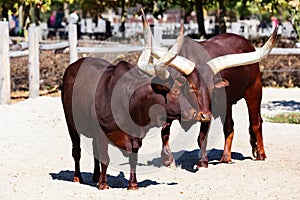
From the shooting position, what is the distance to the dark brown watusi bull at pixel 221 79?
805 cm

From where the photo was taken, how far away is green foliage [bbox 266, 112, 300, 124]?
1396 cm

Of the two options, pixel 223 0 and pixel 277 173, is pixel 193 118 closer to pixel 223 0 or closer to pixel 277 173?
pixel 277 173

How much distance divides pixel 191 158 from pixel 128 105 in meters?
2.93

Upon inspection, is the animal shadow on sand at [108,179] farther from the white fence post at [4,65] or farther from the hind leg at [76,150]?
the white fence post at [4,65]

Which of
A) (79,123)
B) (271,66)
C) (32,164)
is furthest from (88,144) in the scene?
(271,66)

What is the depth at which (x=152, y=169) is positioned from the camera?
A: 32.2 feet

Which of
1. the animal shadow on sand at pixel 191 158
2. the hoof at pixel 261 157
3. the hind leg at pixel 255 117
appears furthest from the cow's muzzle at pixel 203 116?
the hoof at pixel 261 157

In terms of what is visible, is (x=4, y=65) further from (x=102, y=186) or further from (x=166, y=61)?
(x=166, y=61)

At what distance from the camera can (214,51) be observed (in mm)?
9797

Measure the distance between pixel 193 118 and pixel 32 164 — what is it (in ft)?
10.1

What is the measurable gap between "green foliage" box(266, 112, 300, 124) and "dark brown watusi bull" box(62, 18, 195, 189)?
6.26 meters

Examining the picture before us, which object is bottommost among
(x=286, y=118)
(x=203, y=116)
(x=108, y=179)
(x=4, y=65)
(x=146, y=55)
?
(x=286, y=118)

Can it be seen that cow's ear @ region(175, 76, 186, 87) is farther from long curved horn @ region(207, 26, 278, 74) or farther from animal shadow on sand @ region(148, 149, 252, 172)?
animal shadow on sand @ region(148, 149, 252, 172)

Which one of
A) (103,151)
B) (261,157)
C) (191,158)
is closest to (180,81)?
(103,151)
